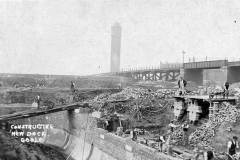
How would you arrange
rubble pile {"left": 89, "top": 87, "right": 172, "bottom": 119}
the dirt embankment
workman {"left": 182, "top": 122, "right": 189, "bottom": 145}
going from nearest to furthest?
workman {"left": 182, "top": 122, "right": 189, "bottom": 145}, the dirt embankment, rubble pile {"left": 89, "top": 87, "right": 172, "bottom": 119}

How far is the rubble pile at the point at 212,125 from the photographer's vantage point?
710 inches

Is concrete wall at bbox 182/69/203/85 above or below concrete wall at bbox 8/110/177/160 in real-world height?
above

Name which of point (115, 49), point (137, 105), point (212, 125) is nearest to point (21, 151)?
point (137, 105)

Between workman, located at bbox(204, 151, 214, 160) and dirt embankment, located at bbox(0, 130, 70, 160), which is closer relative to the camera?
workman, located at bbox(204, 151, 214, 160)

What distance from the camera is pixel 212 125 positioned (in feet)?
60.9

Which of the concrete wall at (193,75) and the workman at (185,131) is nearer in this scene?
the workman at (185,131)

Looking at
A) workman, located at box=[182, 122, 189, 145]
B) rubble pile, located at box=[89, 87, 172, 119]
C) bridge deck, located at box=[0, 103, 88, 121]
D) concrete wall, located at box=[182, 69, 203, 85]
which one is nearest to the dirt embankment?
bridge deck, located at box=[0, 103, 88, 121]

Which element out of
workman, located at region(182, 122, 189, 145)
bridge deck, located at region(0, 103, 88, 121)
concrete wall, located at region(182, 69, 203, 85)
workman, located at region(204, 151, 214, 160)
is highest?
concrete wall, located at region(182, 69, 203, 85)

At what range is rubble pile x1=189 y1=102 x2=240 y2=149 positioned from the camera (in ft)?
59.2

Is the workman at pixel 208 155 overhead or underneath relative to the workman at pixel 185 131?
overhead

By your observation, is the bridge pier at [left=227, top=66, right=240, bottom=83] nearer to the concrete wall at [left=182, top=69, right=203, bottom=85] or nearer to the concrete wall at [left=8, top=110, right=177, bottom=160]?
the concrete wall at [left=182, top=69, right=203, bottom=85]

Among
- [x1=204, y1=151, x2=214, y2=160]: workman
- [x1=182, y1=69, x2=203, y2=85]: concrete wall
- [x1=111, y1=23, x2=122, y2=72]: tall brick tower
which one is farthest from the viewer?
[x1=111, y1=23, x2=122, y2=72]: tall brick tower

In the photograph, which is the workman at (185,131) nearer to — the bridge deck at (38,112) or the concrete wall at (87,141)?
the concrete wall at (87,141)

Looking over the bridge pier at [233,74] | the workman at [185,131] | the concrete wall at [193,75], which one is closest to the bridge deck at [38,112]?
the workman at [185,131]
